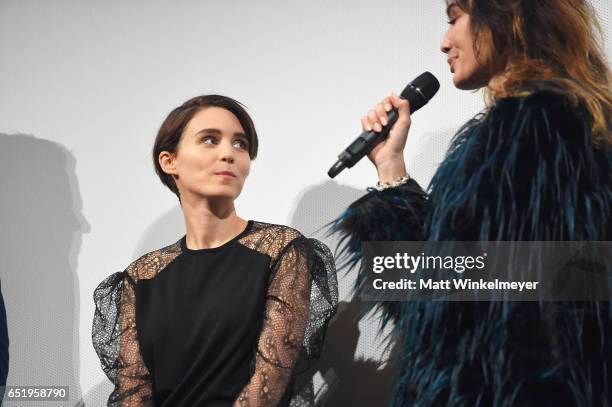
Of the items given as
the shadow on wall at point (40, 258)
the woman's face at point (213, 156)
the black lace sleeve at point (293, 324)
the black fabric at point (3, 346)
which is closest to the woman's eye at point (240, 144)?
the woman's face at point (213, 156)

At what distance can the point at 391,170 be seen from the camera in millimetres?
1236

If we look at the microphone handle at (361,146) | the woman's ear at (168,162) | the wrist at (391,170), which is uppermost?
the woman's ear at (168,162)

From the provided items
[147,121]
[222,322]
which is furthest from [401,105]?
[147,121]

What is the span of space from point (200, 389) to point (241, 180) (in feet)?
1.33

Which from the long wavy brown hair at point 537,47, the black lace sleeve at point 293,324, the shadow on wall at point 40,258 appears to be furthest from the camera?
the shadow on wall at point 40,258

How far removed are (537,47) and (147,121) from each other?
35.6 inches

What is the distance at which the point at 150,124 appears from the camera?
173 centimetres

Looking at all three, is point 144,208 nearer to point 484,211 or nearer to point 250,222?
point 250,222

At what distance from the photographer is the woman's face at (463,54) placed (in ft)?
4.07

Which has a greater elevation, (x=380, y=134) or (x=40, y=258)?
(x=380, y=134)

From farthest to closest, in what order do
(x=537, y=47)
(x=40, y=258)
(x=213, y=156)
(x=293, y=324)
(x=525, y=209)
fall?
1. (x=40, y=258)
2. (x=213, y=156)
3. (x=293, y=324)
4. (x=537, y=47)
5. (x=525, y=209)

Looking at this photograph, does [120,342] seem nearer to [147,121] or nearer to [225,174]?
[225,174]

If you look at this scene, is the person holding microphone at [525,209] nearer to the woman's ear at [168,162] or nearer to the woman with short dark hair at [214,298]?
the woman with short dark hair at [214,298]

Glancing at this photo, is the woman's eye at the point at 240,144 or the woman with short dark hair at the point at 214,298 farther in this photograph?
the woman's eye at the point at 240,144
